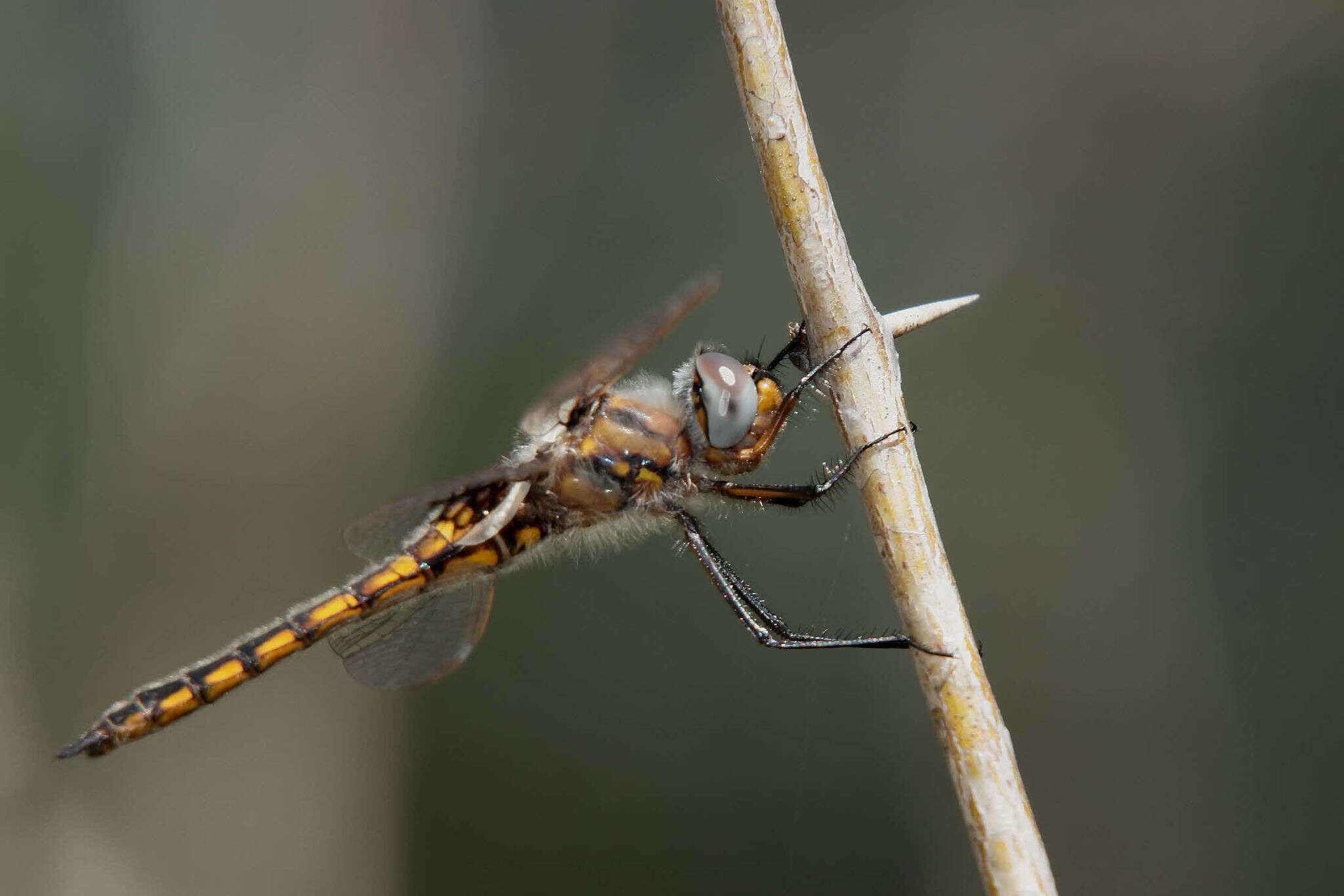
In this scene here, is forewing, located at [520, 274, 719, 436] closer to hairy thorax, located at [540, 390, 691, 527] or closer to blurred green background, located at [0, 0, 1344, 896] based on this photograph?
hairy thorax, located at [540, 390, 691, 527]

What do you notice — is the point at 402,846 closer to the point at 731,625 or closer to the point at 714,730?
the point at 714,730

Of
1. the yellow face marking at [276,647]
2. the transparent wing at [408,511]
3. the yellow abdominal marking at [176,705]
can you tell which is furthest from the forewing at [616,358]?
the yellow abdominal marking at [176,705]

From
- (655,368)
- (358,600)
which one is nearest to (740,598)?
(358,600)

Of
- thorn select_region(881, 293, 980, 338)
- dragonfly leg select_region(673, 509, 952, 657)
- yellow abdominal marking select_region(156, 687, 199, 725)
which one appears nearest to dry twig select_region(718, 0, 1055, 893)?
thorn select_region(881, 293, 980, 338)

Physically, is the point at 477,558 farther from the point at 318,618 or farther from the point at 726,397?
the point at 726,397

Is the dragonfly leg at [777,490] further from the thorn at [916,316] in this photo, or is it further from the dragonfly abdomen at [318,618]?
the dragonfly abdomen at [318,618]

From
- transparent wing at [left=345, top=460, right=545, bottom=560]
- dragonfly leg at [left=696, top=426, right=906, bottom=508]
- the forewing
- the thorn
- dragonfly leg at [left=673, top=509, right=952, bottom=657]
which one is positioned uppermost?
the forewing
